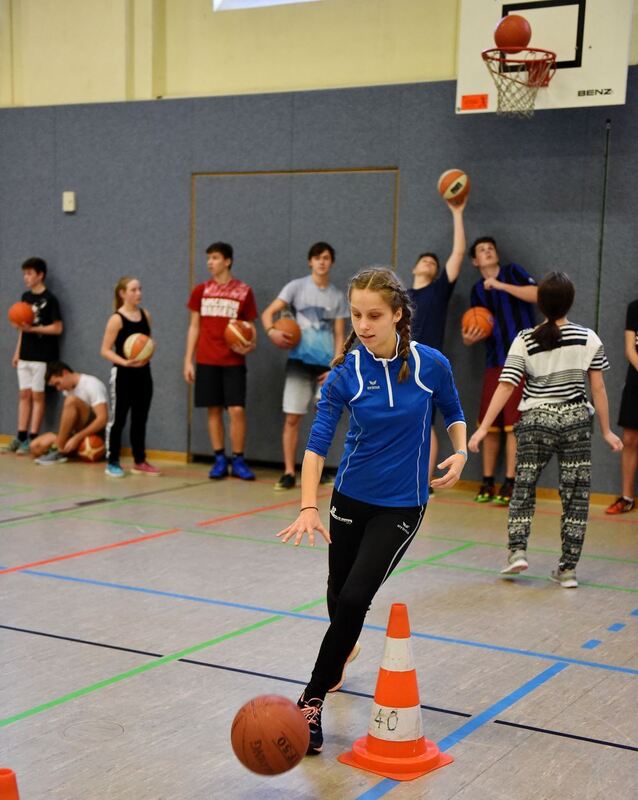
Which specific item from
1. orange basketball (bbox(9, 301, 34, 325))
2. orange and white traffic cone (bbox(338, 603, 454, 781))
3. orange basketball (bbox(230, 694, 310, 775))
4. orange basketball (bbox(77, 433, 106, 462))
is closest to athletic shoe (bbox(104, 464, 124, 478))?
orange basketball (bbox(77, 433, 106, 462))

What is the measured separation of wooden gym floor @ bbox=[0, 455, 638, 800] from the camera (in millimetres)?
3084

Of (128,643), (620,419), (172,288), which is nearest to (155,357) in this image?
(172,288)

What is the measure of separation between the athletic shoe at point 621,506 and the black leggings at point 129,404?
388 cm

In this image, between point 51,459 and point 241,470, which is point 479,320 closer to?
point 241,470

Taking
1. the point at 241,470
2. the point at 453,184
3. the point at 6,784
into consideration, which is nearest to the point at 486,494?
the point at 241,470

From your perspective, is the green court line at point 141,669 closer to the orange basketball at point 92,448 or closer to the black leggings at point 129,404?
the black leggings at point 129,404

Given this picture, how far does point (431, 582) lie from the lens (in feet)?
18.0

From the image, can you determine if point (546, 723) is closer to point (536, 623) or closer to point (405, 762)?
point (405, 762)

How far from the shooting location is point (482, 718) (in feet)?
11.7

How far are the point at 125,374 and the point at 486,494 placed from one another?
314 centimetres

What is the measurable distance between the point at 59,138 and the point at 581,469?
6.89 meters

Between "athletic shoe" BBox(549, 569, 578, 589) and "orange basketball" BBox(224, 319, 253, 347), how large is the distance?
12.6 ft

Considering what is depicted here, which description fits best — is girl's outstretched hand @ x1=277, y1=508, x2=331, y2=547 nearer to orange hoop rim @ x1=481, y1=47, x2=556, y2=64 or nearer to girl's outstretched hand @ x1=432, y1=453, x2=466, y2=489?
girl's outstretched hand @ x1=432, y1=453, x2=466, y2=489

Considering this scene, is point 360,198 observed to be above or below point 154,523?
above
